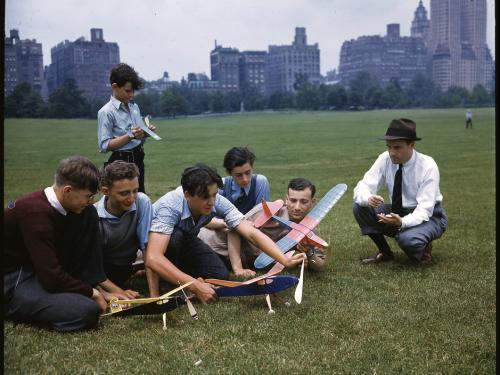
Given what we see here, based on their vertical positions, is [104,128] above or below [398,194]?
above

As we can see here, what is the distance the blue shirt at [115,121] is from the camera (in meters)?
6.96

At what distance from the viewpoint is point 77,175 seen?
4230 millimetres

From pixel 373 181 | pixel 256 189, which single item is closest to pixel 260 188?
pixel 256 189

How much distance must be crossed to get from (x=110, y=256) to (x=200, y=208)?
0.93 meters

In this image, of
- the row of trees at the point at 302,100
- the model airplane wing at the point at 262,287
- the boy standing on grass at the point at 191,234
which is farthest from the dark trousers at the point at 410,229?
the row of trees at the point at 302,100

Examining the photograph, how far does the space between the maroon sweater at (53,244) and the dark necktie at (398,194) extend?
3.22 m

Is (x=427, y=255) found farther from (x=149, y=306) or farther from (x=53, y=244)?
(x=53, y=244)

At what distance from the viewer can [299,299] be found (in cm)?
462

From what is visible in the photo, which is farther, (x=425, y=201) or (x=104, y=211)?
(x=425, y=201)

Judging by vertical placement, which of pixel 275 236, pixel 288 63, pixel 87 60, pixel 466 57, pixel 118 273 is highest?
pixel 466 57

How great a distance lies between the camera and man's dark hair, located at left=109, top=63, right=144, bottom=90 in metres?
6.81

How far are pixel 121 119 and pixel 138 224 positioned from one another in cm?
228

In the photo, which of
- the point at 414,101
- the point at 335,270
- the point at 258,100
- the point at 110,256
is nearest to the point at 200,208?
the point at 110,256

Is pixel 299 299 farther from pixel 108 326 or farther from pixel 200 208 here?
pixel 108 326
